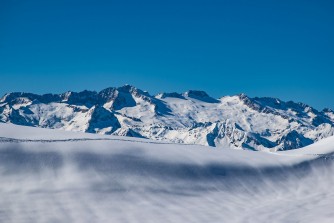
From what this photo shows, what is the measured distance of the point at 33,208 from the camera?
1014 inches

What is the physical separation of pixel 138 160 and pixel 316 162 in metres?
16.1

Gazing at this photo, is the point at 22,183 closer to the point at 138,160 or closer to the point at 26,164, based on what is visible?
the point at 26,164

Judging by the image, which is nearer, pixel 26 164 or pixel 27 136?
pixel 26 164

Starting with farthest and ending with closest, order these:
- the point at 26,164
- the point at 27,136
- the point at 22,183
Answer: the point at 27,136
the point at 26,164
the point at 22,183

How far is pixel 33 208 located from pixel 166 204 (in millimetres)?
8084

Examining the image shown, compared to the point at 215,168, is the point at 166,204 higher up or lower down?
lower down


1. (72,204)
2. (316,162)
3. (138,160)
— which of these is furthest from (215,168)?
(72,204)

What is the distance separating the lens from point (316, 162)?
Answer: 40500 mm

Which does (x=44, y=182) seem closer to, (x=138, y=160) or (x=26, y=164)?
(x=26, y=164)

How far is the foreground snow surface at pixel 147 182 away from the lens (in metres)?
27.0

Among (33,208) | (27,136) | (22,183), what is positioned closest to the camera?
(33,208)

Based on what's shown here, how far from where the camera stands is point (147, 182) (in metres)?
31.8

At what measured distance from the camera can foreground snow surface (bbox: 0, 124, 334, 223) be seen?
26984 millimetres

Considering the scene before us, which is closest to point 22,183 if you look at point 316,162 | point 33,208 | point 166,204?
point 33,208
